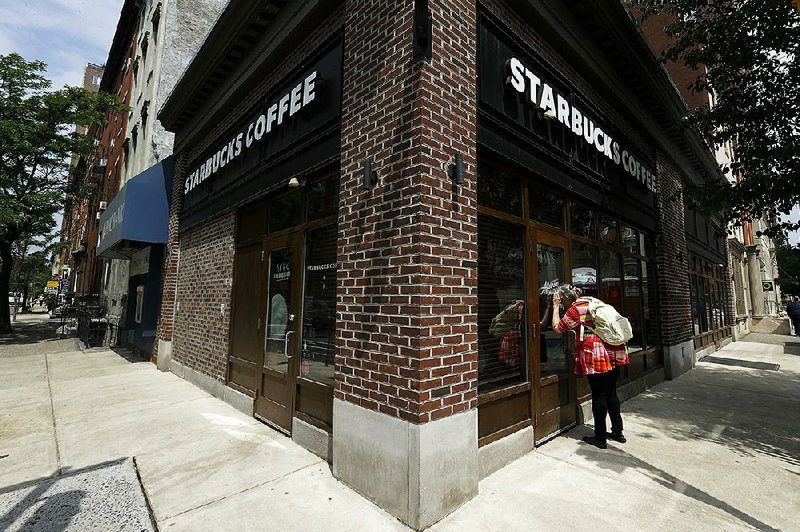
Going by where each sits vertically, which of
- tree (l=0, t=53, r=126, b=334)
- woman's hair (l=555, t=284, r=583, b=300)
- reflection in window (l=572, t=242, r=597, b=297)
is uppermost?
tree (l=0, t=53, r=126, b=334)

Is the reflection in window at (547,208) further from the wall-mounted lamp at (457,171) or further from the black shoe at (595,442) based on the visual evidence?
the black shoe at (595,442)

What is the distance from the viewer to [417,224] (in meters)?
3.32

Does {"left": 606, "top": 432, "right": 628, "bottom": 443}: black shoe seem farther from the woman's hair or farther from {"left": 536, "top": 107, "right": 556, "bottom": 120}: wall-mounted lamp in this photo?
{"left": 536, "top": 107, "right": 556, "bottom": 120}: wall-mounted lamp

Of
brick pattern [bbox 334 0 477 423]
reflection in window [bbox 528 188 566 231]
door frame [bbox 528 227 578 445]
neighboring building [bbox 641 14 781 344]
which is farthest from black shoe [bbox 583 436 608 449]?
neighboring building [bbox 641 14 781 344]

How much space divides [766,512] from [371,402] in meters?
3.47

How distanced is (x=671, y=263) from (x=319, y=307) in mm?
8525

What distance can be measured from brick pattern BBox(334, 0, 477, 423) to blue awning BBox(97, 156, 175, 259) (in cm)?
728

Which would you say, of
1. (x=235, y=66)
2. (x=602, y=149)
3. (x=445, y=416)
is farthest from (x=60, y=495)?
(x=602, y=149)

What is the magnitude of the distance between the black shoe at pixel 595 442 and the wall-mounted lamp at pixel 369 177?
4.05 m

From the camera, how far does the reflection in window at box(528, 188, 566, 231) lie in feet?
17.1

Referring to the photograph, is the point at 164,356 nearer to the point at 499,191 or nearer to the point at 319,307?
the point at 319,307

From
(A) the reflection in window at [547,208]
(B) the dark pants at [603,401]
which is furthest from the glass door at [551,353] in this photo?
(B) the dark pants at [603,401]

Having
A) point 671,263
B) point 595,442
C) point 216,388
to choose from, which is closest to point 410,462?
point 595,442

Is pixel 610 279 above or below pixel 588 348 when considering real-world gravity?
above
